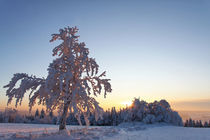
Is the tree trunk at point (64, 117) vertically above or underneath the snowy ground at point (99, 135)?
above

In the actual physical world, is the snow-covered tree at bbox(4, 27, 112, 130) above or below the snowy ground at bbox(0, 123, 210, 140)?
above

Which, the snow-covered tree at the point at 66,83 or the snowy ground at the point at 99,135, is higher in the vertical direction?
the snow-covered tree at the point at 66,83

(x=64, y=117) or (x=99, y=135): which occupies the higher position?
(x=64, y=117)

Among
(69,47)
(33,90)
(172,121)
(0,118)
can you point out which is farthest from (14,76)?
(0,118)

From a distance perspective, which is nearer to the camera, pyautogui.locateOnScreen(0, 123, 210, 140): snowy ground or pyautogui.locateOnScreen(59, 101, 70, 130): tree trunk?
pyautogui.locateOnScreen(0, 123, 210, 140): snowy ground

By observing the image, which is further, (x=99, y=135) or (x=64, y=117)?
(x=64, y=117)

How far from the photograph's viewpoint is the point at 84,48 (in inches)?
460

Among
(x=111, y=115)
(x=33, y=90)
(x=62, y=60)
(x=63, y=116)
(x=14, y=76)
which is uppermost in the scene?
(x=62, y=60)

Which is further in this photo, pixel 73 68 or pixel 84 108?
pixel 73 68

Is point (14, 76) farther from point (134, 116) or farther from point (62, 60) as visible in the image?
point (134, 116)

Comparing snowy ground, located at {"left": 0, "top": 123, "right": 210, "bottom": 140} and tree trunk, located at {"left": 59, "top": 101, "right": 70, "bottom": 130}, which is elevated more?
tree trunk, located at {"left": 59, "top": 101, "right": 70, "bottom": 130}

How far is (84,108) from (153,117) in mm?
15553

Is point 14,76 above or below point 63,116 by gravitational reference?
above

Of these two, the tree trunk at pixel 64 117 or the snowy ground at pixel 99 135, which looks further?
the tree trunk at pixel 64 117
